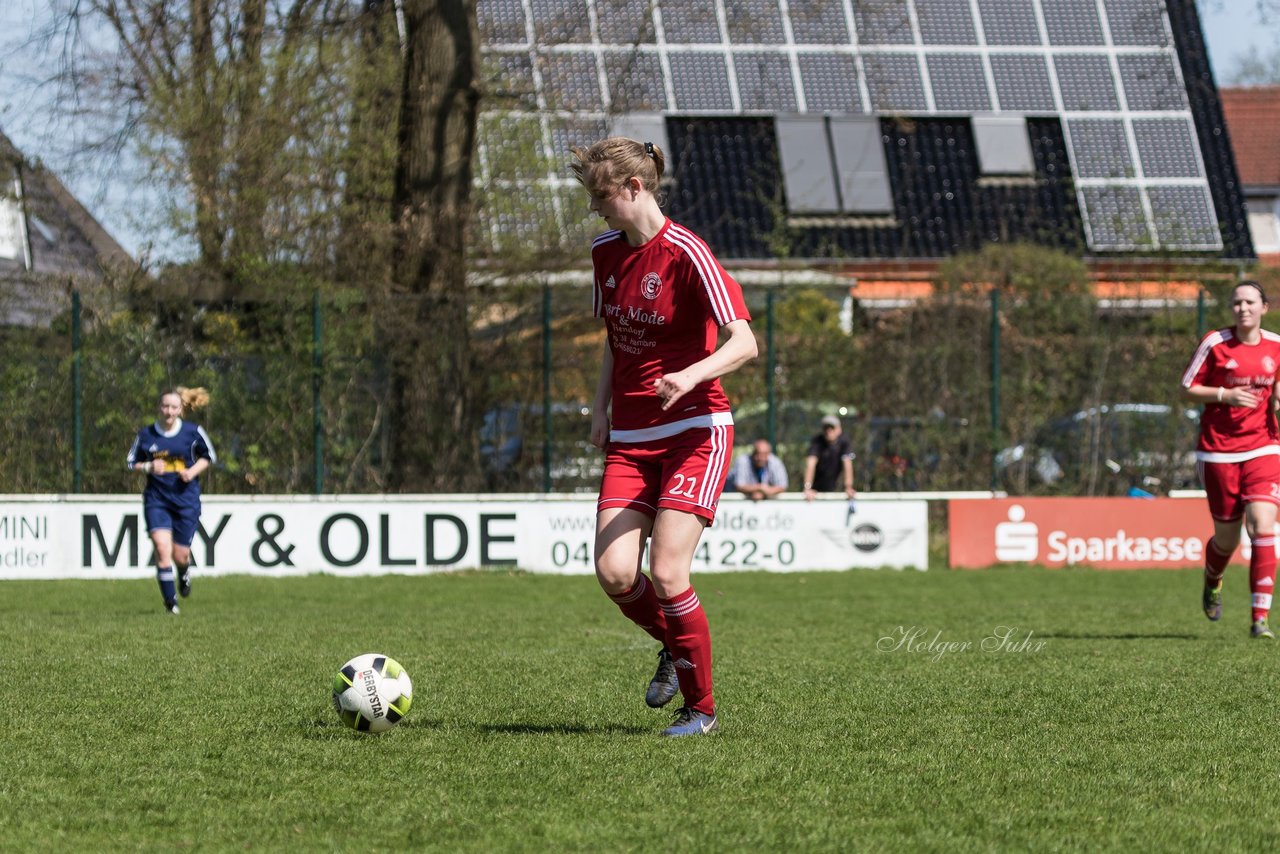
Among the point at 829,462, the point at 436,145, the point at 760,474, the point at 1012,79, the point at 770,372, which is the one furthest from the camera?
the point at 1012,79

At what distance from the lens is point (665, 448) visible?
6.30 metres

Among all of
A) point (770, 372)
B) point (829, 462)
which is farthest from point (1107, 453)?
point (770, 372)

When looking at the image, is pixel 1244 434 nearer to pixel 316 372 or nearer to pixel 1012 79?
pixel 316 372

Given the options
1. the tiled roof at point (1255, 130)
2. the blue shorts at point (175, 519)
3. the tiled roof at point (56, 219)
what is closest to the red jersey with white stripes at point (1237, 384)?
the blue shorts at point (175, 519)

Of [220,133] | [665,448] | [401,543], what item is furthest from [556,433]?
[665,448]

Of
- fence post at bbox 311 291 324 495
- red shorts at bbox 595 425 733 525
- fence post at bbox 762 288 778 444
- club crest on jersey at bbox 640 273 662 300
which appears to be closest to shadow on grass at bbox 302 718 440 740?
red shorts at bbox 595 425 733 525

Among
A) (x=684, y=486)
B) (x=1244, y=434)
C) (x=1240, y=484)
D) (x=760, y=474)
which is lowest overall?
A: (x=684, y=486)

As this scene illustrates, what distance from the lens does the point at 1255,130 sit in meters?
42.0

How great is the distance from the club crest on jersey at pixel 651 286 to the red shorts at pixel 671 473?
53cm

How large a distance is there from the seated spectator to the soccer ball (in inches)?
452

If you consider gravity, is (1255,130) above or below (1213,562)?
above

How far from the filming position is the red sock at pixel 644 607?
6.42 meters

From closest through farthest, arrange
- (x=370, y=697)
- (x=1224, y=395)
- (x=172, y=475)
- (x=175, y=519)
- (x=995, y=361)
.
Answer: (x=370, y=697)
(x=1224, y=395)
(x=172, y=475)
(x=175, y=519)
(x=995, y=361)

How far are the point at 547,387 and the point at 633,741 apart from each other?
1218 centimetres
